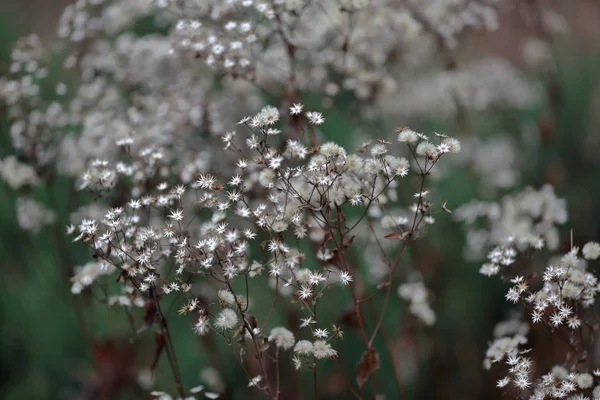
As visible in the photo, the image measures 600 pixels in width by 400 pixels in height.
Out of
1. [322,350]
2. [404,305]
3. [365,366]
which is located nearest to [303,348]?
[322,350]

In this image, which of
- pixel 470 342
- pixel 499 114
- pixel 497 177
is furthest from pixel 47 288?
pixel 499 114

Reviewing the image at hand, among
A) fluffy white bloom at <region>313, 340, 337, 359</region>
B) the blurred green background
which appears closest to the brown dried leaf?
fluffy white bloom at <region>313, 340, 337, 359</region>

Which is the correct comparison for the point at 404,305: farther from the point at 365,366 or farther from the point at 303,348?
the point at 303,348

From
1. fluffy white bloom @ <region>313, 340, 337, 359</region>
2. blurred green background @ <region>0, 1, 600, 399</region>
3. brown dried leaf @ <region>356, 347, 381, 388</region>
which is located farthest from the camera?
blurred green background @ <region>0, 1, 600, 399</region>

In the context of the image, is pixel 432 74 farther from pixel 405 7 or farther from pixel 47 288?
pixel 47 288

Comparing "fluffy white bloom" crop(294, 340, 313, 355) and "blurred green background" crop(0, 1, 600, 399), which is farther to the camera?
"blurred green background" crop(0, 1, 600, 399)

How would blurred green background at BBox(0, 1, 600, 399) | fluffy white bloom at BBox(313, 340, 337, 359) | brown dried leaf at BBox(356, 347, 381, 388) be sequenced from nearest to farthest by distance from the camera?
fluffy white bloom at BBox(313, 340, 337, 359), brown dried leaf at BBox(356, 347, 381, 388), blurred green background at BBox(0, 1, 600, 399)

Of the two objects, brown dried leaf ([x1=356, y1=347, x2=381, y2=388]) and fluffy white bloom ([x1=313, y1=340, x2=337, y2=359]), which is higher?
fluffy white bloom ([x1=313, y1=340, x2=337, y2=359])

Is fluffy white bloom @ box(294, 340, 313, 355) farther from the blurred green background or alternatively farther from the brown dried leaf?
the blurred green background
